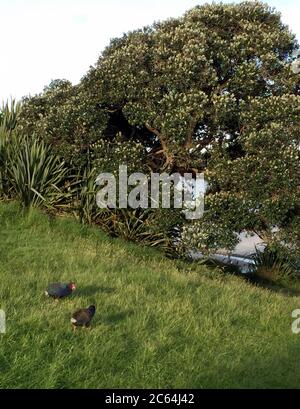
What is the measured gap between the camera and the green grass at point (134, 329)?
7172 millimetres

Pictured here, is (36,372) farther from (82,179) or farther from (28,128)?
(28,128)

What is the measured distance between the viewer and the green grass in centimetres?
717

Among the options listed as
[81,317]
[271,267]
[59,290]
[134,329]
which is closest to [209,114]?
[271,267]

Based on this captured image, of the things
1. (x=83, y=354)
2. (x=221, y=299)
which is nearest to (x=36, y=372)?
(x=83, y=354)

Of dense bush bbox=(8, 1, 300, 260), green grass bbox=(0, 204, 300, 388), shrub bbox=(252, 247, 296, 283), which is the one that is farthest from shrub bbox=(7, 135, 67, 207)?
shrub bbox=(252, 247, 296, 283)

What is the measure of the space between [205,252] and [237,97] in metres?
4.56

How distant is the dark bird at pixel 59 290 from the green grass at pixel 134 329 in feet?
0.50

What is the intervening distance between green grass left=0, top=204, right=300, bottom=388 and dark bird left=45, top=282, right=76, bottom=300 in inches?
6.0

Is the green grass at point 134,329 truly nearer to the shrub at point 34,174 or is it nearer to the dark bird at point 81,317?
the dark bird at point 81,317

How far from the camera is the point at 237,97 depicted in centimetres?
1655
